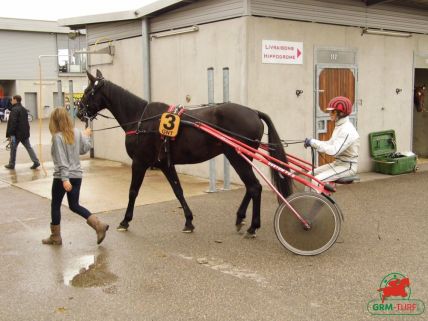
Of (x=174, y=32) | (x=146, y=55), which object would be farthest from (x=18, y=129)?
(x=174, y=32)

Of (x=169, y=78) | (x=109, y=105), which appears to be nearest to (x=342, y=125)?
(x=109, y=105)

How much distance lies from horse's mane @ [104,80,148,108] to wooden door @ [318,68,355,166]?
481 cm

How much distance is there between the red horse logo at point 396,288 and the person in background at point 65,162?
3154 mm

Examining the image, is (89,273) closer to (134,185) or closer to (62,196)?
(62,196)

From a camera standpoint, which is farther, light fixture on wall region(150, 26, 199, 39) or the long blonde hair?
light fixture on wall region(150, 26, 199, 39)

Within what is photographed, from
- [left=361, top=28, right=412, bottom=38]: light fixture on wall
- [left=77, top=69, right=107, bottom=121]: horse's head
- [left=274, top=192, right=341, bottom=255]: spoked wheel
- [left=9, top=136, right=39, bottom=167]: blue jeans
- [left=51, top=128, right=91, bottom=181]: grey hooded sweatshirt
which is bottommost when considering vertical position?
[left=274, top=192, right=341, bottom=255]: spoked wheel

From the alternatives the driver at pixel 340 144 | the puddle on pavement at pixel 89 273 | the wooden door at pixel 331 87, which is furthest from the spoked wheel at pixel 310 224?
the wooden door at pixel 331 87

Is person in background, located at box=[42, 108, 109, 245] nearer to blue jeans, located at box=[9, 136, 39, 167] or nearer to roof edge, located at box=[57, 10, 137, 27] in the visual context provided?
roof edge, located at box=[57, 10, 137, 27]

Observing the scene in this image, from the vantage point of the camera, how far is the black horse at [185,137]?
6.12m

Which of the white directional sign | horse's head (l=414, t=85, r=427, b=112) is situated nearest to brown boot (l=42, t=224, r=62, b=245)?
the white directional sign

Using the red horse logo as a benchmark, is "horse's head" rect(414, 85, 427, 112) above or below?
above

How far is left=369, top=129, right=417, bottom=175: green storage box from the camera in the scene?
10.8m

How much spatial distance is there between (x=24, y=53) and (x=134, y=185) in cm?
3510

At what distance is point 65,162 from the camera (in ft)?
18.6
